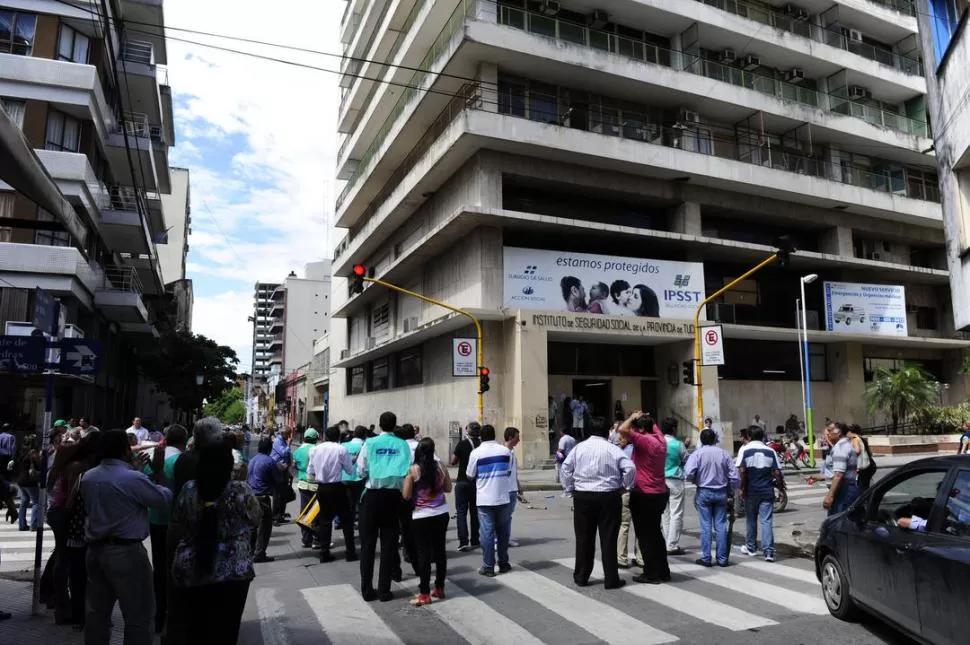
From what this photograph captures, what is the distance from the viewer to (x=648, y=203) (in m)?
29.2

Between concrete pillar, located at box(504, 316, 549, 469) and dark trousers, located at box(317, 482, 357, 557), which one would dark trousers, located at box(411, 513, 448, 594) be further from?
concrete pillar, located at box(504, 316, 549, 469)

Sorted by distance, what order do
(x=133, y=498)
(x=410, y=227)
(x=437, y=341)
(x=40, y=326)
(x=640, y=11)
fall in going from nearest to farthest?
1. (x=133, y=498)
2. (x=40, y=326)
3. (x=640, y=11)
4. (x=437, y=341)
5. (x=410, y=227)

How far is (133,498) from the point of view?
4707 mm

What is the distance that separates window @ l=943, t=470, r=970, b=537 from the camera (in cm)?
467

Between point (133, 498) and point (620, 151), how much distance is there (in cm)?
2420

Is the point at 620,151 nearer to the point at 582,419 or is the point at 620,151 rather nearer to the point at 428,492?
the point at 582,419

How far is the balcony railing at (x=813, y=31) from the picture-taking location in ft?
101

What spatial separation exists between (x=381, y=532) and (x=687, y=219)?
2443 cm

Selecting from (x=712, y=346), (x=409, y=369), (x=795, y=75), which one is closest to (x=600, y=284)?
(x=712, y=346)

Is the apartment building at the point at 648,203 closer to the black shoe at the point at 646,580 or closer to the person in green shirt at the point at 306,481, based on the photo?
the person in green shirt at the point at 306,481

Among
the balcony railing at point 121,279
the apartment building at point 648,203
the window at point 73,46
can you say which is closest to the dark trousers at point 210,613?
the apartment building at point 648,203

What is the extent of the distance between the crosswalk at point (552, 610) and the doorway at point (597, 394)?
65.5ft

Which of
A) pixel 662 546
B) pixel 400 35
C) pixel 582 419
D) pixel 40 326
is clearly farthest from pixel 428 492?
pixel 400 35

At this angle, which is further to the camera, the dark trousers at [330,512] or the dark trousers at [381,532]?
the dark trousers at [330,512]
